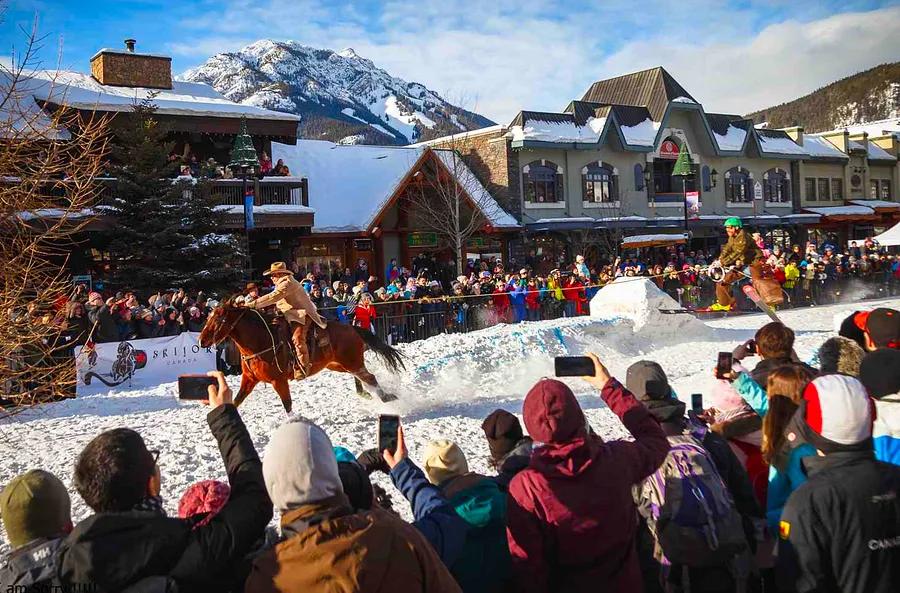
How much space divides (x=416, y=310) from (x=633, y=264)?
12621 mm

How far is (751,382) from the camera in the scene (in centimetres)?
534

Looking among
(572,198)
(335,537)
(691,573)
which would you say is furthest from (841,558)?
(572,198)

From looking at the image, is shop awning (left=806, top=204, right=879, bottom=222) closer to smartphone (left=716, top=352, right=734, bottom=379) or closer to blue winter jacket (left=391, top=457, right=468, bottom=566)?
smartphone (left=716, top=352, right=734, bottom=379)

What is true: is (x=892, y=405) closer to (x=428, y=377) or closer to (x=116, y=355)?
(x=428, y=377)

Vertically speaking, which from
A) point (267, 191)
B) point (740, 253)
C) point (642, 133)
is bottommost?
point (740, 253)

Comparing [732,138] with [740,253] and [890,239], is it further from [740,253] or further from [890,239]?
[740,253]

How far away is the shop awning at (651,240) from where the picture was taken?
35.1 metres

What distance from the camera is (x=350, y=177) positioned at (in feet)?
102

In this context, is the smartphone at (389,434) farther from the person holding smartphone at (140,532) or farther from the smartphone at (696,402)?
the smartphone at (696,402)

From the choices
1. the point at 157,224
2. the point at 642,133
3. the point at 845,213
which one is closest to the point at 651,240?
the point at 642,133

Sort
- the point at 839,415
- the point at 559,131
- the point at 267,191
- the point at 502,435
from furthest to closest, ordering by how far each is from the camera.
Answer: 1. the point at 559,131
2. the point at 267,191
3. the point at 502,435
4. the point at 839,415

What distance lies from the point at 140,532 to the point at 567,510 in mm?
1690

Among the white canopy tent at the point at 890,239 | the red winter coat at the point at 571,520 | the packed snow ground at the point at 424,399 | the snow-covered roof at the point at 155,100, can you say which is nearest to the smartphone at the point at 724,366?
the red winter coat at the point at 571,520

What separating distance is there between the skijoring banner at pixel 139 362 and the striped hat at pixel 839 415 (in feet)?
40.6
